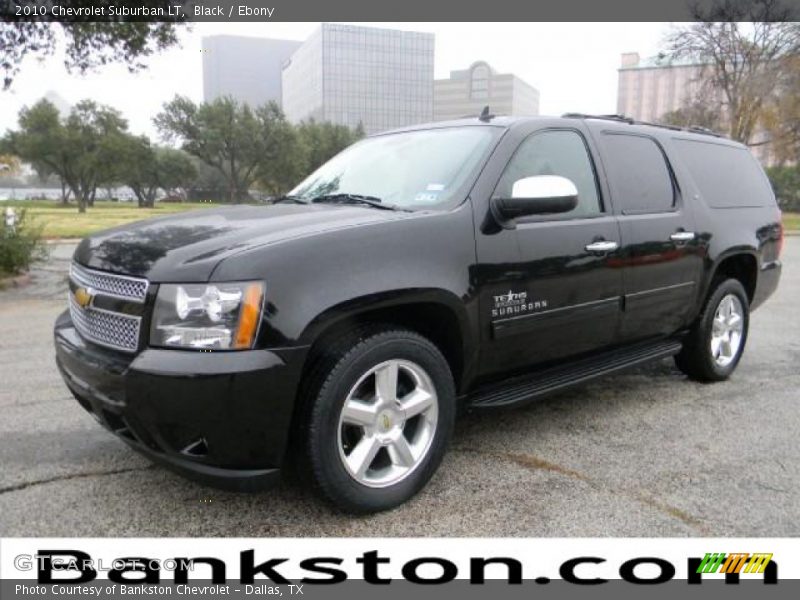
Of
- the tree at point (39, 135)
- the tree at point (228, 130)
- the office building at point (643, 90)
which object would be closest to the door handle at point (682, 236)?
the office building at point (643, 90)

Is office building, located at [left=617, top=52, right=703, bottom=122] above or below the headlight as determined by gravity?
above

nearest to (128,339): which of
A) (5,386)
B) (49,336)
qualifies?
(5,386)

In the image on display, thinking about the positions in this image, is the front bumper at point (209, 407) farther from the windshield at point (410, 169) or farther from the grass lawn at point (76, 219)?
the grass lawn at point (76, 219)

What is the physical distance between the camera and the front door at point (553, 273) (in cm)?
327

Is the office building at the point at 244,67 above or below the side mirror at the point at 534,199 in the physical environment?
above

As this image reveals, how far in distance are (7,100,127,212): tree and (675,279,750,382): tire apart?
57.0 meters

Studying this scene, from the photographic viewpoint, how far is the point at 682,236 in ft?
14.2

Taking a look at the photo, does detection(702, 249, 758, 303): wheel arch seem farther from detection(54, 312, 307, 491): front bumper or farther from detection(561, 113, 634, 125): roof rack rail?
detection(54, 312, 307, 491): front bumper

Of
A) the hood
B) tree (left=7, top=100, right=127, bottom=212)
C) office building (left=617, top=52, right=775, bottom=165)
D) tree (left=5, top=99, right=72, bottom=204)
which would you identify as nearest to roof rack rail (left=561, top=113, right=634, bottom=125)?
the hood

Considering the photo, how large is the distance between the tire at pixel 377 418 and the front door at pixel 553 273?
0.42m

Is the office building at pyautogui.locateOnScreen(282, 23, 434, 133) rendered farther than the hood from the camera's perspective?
Yes

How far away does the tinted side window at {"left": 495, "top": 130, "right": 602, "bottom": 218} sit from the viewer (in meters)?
3.51

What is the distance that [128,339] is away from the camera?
265cm

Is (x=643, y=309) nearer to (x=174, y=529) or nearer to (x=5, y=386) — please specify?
(x=174, y=529)
